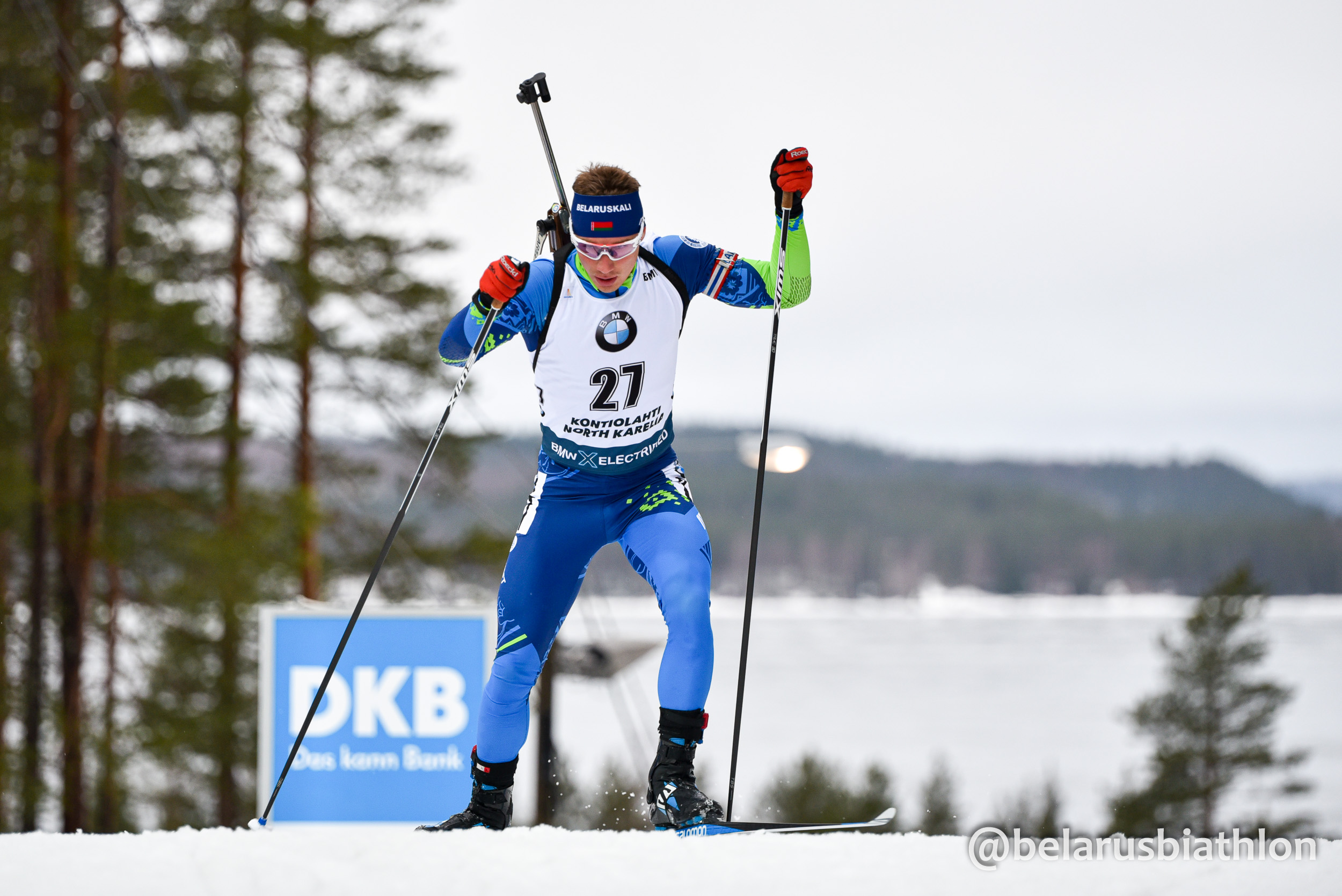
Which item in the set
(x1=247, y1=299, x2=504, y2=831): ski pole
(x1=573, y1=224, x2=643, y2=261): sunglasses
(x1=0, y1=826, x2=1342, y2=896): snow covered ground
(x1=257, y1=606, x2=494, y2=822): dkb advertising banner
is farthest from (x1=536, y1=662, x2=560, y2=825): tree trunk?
(x1=573, y1=224, x2=643, y2=261): sunglasses

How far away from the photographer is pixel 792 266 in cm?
383

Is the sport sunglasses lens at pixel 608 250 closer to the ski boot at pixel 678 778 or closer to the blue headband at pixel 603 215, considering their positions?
the blue headband at pixel 603 215

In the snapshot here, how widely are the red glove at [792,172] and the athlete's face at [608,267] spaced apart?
1.82ft

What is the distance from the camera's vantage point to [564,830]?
12.3ft

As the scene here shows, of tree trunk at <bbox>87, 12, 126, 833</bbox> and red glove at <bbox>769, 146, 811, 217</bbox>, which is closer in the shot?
red glove at <bbox>769, 146, 811, 217</bbox>

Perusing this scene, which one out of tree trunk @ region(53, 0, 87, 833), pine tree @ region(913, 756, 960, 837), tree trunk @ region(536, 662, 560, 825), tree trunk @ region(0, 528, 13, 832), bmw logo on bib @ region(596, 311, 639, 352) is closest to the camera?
bmw logo on bib @ region(596, 311, 639, 352)

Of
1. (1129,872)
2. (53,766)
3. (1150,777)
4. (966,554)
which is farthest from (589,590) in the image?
(966,554)

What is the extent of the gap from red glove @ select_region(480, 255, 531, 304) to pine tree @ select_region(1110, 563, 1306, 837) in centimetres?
3012

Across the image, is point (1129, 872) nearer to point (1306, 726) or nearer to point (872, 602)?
point (1306, 726)

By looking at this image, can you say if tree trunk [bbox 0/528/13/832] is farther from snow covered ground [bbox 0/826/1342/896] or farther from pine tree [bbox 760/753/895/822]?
pine tree [bbox 760/753/895/822]

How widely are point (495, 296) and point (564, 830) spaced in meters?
1.80

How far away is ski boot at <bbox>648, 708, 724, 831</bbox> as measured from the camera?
3.50 meters

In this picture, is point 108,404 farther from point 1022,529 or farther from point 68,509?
point 1022,529

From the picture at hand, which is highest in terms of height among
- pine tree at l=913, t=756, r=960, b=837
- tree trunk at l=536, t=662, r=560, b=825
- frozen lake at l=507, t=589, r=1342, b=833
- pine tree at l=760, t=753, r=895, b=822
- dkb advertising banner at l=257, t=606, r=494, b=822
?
dkb advertising banner at l=257, t=606, r=494, b=822
